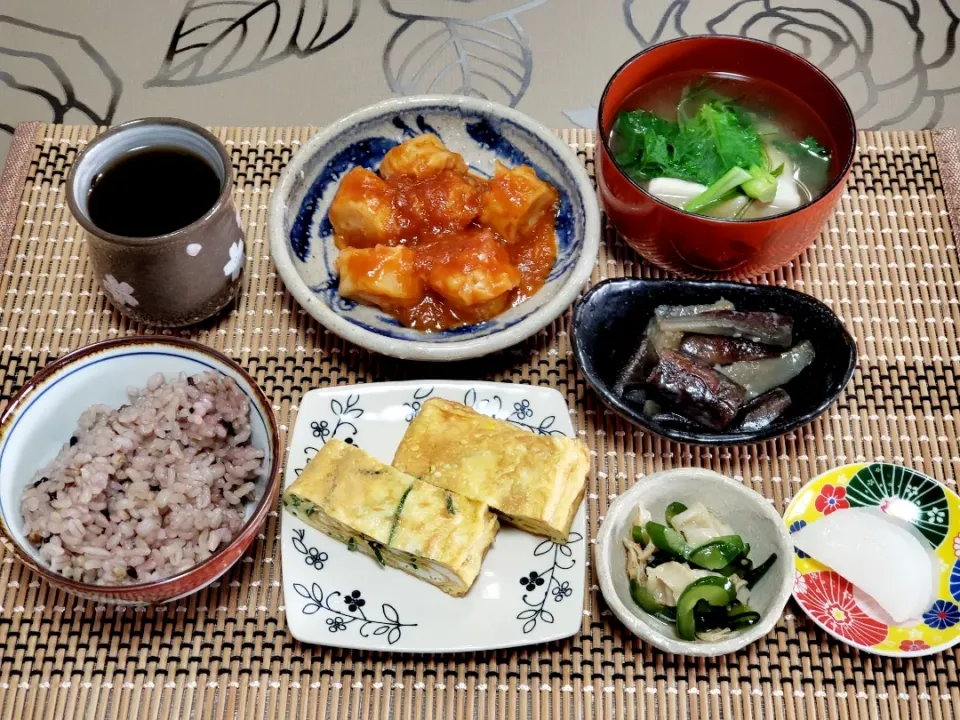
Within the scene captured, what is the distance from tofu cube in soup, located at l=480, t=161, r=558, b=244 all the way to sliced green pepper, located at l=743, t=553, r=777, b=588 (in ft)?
2.99

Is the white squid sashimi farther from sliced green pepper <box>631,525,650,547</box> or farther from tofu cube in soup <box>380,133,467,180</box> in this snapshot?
tofu cube in soup <box>380,133,467,180</box>

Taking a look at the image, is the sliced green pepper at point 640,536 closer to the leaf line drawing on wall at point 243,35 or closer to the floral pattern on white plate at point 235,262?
the floral pattern on white plate at point 235,262

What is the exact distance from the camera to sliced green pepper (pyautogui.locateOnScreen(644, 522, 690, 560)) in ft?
5.57

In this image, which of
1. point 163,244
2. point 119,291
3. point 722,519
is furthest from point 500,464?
point 119,291

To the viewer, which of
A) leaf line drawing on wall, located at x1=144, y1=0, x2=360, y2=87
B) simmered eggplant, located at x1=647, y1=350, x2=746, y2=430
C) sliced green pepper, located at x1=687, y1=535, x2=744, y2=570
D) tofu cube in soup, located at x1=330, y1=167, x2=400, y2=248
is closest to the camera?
sliced green pepper, located at x1=687, y1=535, x2=744, y2=570

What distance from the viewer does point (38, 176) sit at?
7.65 feet

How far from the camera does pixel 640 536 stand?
176cm

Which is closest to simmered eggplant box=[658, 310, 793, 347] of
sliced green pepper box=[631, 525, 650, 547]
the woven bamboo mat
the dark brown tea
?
the woven bamboo mat

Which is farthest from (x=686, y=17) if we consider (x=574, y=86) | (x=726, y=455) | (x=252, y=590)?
(x=252, y=590)

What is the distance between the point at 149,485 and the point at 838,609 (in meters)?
1.36

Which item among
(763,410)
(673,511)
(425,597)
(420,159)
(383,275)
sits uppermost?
(420,159)

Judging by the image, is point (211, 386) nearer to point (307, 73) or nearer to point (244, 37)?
point (307, 73)

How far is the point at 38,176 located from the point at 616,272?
1528 mm

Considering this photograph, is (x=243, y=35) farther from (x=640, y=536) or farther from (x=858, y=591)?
(x=858, y=591)
